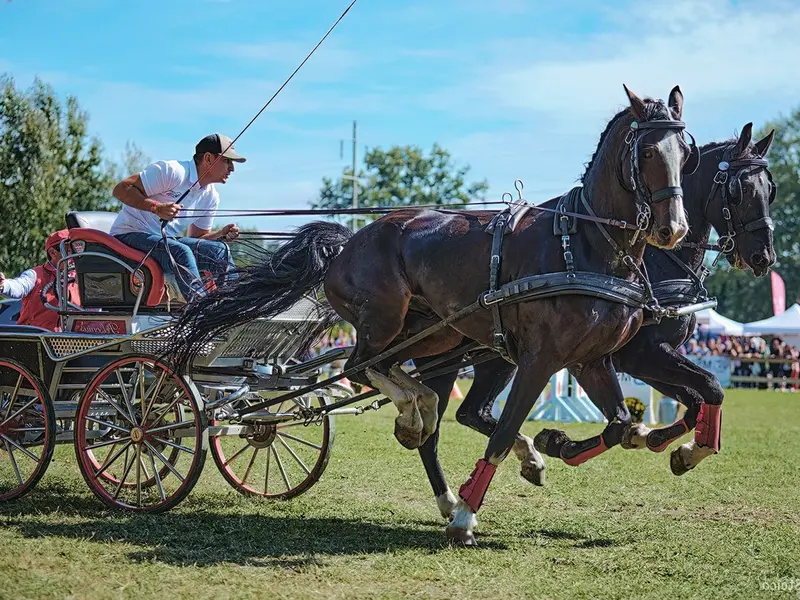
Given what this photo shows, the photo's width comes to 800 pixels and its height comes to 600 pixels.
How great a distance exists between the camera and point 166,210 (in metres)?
6.80

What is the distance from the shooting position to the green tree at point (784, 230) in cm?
5994

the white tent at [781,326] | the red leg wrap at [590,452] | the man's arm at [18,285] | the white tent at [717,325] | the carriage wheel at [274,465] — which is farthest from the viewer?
the white tent at [717,325]

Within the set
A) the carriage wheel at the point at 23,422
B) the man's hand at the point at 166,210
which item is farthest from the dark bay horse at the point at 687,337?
the carriage wheel at the point at 23,422

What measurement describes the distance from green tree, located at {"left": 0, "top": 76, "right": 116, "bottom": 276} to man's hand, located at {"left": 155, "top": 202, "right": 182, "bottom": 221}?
10.5 meters

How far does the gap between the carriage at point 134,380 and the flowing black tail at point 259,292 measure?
0.49 ft

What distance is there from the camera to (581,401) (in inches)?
600

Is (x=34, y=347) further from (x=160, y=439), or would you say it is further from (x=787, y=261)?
(x=787, y=261)

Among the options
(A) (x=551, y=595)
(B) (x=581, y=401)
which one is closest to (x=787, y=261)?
(B) (x=581, y=401)

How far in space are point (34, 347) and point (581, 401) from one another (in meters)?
9.87

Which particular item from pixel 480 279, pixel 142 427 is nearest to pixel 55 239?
pixel 142 427

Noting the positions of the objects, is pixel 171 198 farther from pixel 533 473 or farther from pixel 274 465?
pixel 533 473

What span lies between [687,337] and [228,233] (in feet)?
11.4

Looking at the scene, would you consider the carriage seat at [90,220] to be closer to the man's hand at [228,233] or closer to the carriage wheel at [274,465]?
the man's hand at [228,233]

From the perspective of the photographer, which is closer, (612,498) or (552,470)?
(612,498)
